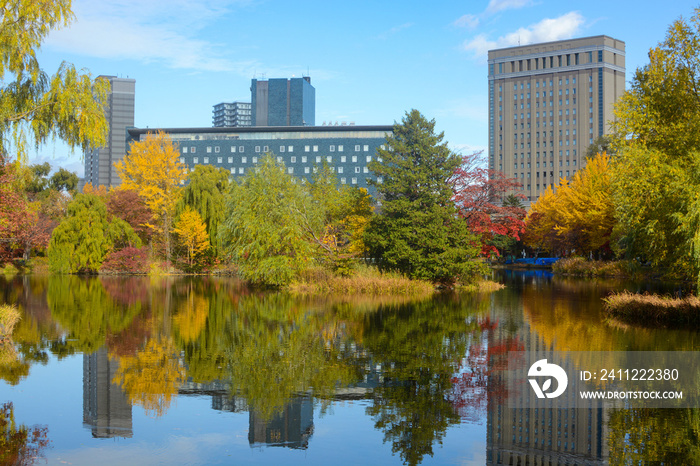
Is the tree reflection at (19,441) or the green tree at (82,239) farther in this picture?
the green tree at (82,239)

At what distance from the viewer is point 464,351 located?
13734mm

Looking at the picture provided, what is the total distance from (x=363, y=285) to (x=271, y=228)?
639 cm

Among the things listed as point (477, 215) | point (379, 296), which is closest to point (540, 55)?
point (477, 215)

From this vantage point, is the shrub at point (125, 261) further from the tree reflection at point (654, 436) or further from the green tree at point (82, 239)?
the tree reflection at point (654, 436)

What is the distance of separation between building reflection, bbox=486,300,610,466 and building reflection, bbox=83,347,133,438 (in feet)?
15.8

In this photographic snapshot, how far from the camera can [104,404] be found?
9.17 m

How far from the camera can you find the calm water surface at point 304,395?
7.25 metres

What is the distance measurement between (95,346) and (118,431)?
688cm

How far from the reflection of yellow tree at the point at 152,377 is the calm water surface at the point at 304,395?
0.04 metres

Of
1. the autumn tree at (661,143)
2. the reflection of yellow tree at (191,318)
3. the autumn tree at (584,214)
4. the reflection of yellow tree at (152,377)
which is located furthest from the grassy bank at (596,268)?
the reflection of yellow tree at (152,377)

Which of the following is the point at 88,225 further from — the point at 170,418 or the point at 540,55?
the point at 540,55

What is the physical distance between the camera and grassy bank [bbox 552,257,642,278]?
42984 millimetres

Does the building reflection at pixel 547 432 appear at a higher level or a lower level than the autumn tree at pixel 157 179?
lower

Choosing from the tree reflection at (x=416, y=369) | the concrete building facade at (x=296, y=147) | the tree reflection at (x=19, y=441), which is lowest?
the tree reflection at (x=19, y=441)
